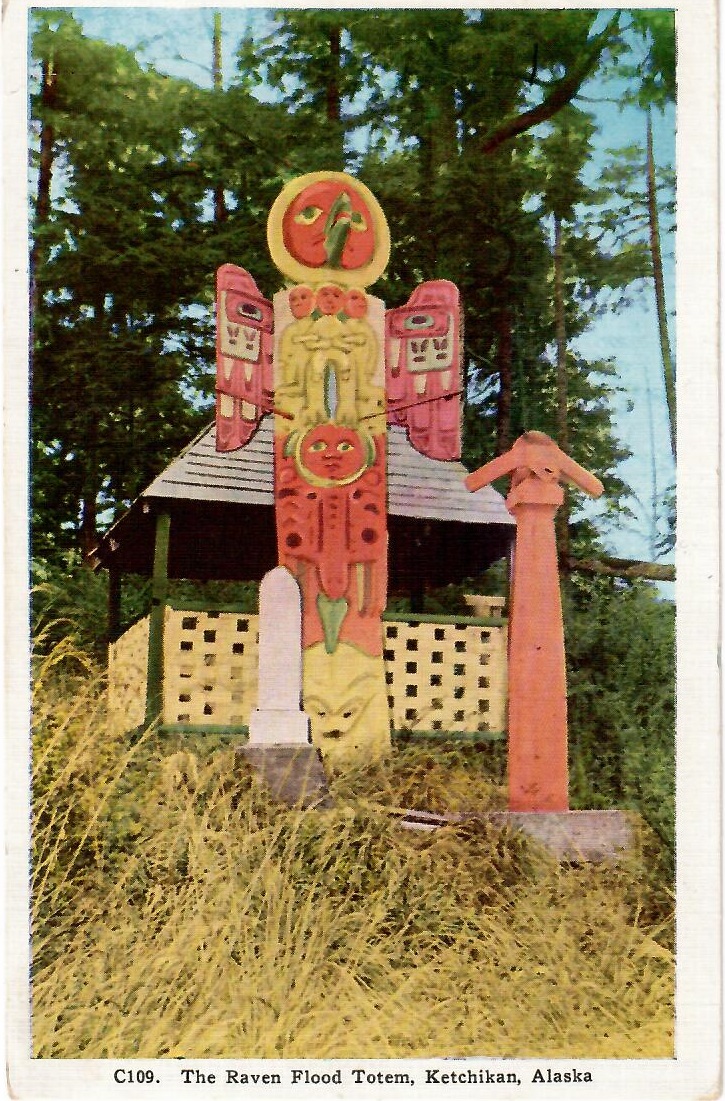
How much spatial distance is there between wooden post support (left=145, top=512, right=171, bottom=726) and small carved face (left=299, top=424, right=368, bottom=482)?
2.67 ft

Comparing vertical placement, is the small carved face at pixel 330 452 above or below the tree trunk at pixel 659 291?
below

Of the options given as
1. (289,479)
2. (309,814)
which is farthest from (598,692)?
(289,479)

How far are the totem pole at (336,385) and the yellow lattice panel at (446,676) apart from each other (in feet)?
0.44

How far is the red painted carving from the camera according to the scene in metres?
6.16

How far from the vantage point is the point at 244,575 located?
6.11 metres

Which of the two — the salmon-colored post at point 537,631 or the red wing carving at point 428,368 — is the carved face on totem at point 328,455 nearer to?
the red wing carving at point 428,368

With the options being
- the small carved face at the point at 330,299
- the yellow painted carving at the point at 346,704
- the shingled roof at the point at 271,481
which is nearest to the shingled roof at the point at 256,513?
the shingled roof at the point at 271,481

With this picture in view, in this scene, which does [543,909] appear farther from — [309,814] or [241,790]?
[241,790]

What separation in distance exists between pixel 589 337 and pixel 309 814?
109 inches

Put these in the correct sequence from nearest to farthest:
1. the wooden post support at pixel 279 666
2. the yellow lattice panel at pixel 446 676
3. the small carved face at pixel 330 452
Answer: the wooden post support at pixel 279 666 → the yellow lattice panel at pixel 446 676 → the small carved face at pixel 330 452

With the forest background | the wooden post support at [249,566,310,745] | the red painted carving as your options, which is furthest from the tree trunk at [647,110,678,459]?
the wooden post support at [249,566,310,745]

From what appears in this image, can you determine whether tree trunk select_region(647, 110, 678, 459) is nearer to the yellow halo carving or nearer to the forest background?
the forest background

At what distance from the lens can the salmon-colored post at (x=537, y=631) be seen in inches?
229

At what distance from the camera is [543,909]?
215 inches
